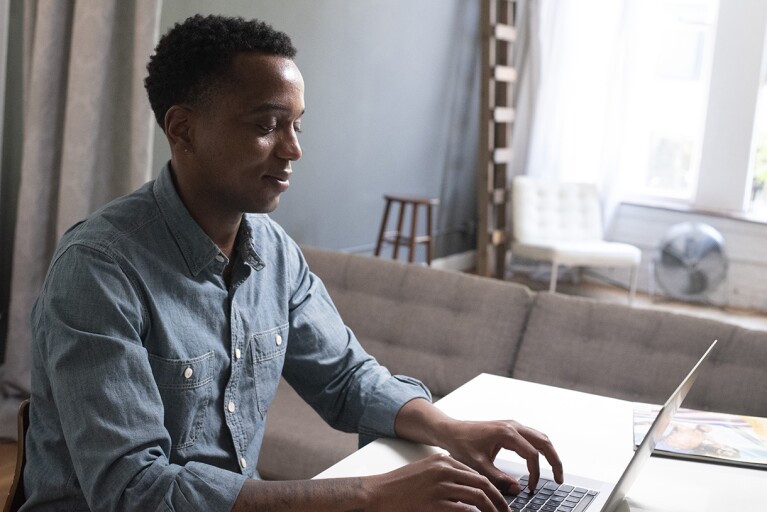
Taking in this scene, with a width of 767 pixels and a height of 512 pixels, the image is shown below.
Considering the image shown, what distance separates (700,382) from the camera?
93.7 inches

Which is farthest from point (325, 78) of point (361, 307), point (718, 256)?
point (718, 256)

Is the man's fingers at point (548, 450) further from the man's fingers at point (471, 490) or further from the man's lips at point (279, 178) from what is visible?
the man's lips at point (279, 178)

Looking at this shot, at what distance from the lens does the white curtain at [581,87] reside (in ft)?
20.9

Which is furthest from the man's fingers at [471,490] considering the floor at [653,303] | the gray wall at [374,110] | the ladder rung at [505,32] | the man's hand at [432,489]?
the ladder rung at [505,32]

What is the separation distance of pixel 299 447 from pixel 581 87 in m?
4.63

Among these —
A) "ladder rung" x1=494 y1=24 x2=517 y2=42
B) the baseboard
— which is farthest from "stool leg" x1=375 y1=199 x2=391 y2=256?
"ladder rung" x1=494 y1=24 x2=517 y2=42

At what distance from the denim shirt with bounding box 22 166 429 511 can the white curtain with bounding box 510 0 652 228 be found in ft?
16.8

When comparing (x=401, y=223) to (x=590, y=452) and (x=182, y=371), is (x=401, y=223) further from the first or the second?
(x=182, y=371)

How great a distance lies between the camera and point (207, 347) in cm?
133

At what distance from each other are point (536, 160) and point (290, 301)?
5.23 meters

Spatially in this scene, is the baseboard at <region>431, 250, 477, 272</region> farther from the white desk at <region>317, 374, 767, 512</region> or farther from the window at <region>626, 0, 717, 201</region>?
the white desk at <region>317, 374, 767, 512</region>

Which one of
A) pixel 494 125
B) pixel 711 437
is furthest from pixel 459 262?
pixel 711 437

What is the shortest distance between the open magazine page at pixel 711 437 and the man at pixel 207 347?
1.16 feet

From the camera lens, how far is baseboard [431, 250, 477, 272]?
20.9ft
